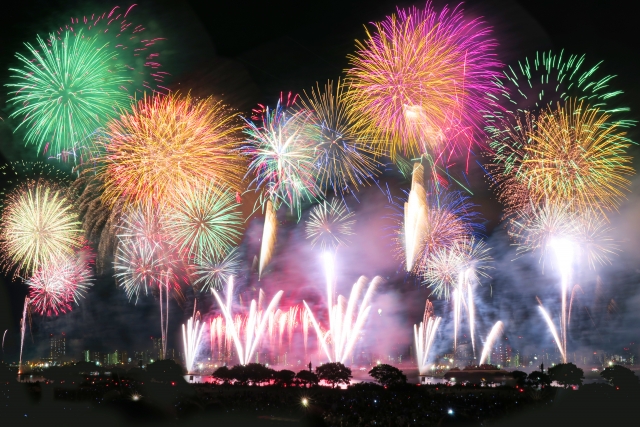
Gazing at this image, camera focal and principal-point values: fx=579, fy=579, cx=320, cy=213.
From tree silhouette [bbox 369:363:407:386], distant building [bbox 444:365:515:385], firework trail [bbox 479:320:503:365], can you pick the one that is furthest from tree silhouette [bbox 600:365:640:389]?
firework trail [bbox 479:320:503:365]

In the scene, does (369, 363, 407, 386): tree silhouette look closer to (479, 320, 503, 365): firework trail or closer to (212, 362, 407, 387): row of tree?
(212, 362, 407, 387): row of tree

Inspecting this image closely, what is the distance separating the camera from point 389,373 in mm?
37906

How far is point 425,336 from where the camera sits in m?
66.6

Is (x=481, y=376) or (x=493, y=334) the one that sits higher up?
(x=493, y=334)

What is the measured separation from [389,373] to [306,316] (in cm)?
1678

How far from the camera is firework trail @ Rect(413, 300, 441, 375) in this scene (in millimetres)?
62438

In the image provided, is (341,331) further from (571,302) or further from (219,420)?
(571,302)

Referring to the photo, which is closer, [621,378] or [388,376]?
[621,378]

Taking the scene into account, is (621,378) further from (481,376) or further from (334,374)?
(334,374)

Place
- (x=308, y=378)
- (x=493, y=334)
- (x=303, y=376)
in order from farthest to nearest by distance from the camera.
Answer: (x=493, y=334), (x=303, y=376), (x=308, y=378)

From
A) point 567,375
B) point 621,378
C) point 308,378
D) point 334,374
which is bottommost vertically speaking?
point 567,375

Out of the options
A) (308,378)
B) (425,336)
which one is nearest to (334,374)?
(308,378)

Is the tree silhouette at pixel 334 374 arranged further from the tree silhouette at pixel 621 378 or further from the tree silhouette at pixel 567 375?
the tree silhouette at pixel 621 378

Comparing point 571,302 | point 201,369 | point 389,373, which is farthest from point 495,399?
point 201,369
